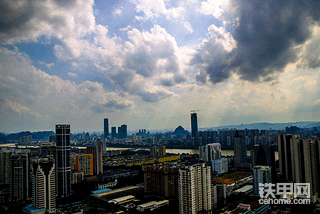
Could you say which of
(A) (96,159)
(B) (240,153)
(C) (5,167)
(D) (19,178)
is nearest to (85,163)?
(A) (96,159)

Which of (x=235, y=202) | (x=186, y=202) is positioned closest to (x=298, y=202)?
(x=235, y=202)

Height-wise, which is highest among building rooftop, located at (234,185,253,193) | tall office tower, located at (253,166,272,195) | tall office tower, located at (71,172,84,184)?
tall office tower, located at (253,166,272,195)

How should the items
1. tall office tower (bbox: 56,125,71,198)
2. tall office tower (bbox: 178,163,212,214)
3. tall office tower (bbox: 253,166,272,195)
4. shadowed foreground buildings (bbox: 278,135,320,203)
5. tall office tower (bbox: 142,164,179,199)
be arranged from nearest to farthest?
tall office tower (bbox: 178,163,212,214) < shadowed foreground buildings (bbox: 278,135,320,203) < tall office tower (bbox: 253,166,272,195) < tall office tower (bbox: 142,164,179,199) < tall office tower (bbox: 56,125,71,198)

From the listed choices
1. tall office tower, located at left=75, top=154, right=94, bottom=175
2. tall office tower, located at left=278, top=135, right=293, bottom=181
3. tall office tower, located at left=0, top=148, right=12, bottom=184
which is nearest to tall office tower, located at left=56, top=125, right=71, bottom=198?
tall office tower, located at left=0, top=148, right=12, bottom=184

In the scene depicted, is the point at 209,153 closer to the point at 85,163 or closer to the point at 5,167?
the point at 85,163

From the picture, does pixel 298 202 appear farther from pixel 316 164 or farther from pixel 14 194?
pixel 14 194

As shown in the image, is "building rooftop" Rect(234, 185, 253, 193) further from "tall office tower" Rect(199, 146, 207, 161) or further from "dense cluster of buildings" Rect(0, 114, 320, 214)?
"tall office tower" Rect(199, 146, 207, 161)
